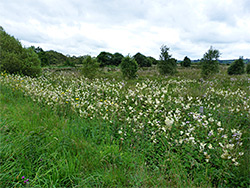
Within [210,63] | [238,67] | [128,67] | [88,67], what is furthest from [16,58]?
[238,67]

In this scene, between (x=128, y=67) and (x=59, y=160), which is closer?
(x=59, y=160)

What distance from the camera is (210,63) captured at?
11867 mm

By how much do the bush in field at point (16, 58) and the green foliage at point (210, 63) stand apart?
13.2m

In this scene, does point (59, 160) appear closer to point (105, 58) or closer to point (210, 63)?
point (210, 63)

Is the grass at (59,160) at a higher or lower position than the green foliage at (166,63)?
lower

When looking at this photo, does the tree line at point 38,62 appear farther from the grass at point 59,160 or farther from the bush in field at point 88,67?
the grass at point 59,160

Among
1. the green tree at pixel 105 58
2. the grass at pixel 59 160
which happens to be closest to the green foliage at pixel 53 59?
the green tree at pixel 105 58

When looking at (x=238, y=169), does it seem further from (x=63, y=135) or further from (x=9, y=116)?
(x=9, y=116)

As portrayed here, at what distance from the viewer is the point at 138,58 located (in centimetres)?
3459

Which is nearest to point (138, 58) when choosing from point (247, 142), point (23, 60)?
point (23, 60)

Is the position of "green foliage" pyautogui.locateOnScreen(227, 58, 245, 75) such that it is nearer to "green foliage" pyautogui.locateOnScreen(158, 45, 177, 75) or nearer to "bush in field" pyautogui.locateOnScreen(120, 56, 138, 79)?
"green foliage" pyautogui.locateOnScreen(158, 45, 177, 75)

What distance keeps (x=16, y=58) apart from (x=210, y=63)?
14.7 metres

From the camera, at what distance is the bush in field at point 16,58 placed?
9891 millimetres

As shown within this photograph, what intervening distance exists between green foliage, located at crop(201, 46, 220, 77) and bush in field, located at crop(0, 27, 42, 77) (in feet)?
43.3
